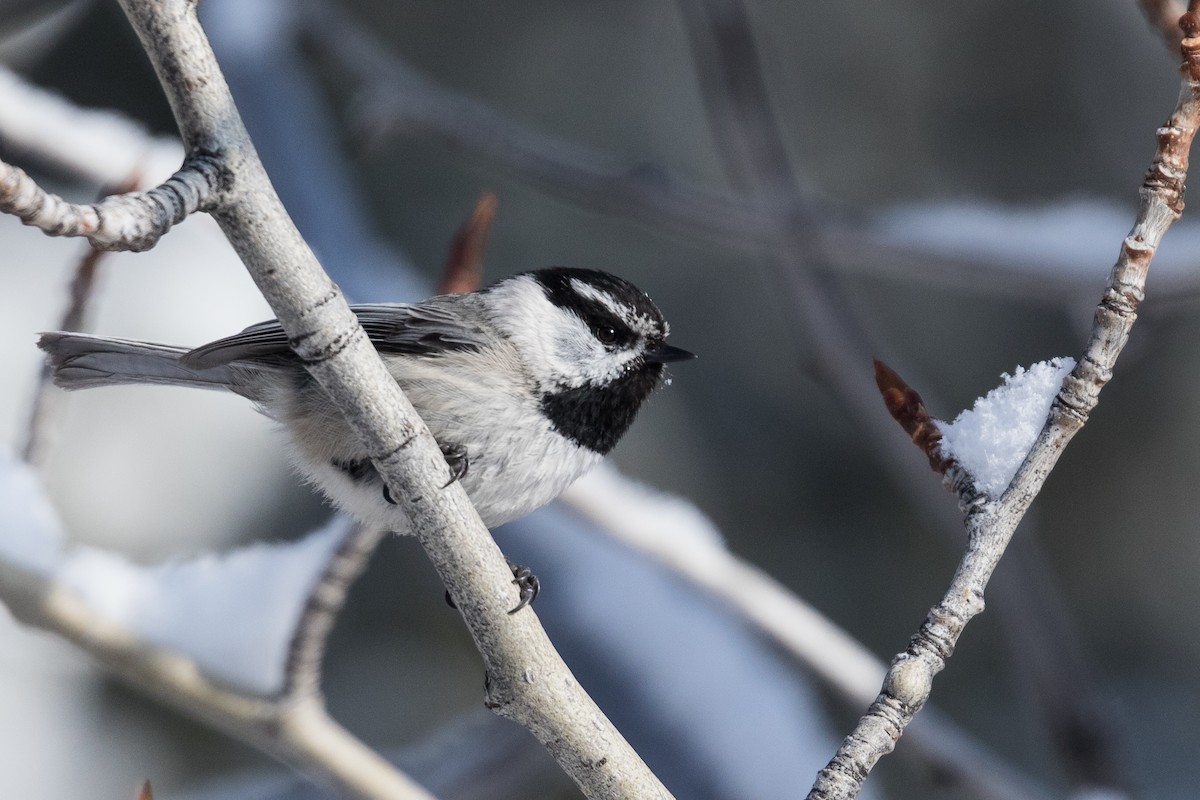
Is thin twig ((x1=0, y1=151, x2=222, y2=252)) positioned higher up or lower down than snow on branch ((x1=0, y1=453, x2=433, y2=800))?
higher up

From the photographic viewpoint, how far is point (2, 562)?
128 centimetres

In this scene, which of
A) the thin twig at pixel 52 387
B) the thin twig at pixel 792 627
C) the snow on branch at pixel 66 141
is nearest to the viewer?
the thin twig at pixel 52 387

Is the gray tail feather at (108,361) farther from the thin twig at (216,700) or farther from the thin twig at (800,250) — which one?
the thin twig at (800,250)

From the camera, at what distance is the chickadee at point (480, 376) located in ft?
4.04

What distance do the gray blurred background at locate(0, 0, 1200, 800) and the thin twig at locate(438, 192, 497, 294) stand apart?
0.38 metres

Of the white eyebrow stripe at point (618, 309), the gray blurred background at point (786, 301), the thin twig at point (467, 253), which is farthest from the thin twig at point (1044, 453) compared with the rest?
the gray blurred background at point (786, 301)

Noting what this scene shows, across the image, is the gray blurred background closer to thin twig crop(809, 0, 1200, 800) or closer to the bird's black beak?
the bird's black beak

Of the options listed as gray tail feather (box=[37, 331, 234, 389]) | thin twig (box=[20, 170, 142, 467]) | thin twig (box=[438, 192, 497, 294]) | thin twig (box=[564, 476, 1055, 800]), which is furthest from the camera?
thin twig (box=[564, 476, 1055, 800])

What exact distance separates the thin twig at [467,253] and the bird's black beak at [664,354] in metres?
0.28

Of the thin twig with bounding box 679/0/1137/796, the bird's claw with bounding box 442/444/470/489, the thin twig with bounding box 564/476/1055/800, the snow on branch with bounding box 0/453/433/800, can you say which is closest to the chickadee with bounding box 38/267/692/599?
the bird's claw with bounding box 442/444/470/489

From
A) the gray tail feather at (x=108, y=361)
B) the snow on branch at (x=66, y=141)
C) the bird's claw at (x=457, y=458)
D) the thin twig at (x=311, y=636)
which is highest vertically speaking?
the snow on branch at (x=66, y=141)

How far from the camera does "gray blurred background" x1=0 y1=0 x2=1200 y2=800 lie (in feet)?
6.62

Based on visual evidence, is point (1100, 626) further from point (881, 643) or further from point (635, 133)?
point (635, 133)

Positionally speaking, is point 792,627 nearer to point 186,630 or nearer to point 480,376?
point 480,376
